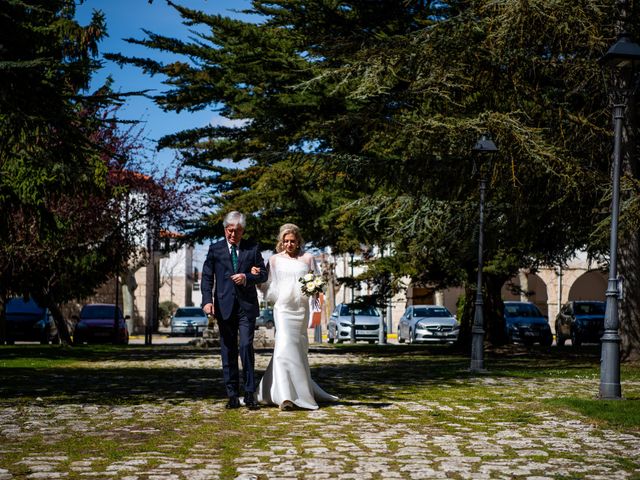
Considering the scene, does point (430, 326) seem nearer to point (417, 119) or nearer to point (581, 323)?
point (581, 323)

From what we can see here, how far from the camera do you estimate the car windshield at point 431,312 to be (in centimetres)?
4303

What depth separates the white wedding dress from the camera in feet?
36.6

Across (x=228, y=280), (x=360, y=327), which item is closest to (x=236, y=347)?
(x=228, y=280)

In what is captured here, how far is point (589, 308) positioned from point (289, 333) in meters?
30.1

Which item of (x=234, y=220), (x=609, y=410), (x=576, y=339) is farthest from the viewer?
(x=576, y=339)

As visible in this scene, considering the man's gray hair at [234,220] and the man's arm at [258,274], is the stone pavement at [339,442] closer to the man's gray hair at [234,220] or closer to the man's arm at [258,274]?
the man's arm at [258,274]

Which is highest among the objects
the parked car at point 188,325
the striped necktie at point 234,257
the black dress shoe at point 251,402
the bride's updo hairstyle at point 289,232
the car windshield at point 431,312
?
the bride's updo hairstyle at point 289,232

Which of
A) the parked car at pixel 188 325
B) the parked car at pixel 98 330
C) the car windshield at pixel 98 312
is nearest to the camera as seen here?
the parked car at pixel 98 330

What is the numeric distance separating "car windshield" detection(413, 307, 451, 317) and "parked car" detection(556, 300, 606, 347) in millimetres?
4880

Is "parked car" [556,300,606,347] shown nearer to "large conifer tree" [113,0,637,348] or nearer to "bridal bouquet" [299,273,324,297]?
"large conifer tree" [113,0,637,348]

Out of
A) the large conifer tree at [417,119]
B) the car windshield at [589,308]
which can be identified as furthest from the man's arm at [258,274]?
the car windshield at [589,308]

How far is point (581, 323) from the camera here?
3812 cm

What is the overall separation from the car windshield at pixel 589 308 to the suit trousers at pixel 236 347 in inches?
1178

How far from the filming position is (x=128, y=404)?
11641mm
